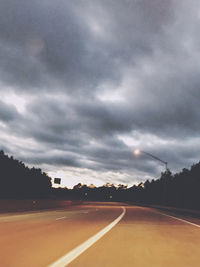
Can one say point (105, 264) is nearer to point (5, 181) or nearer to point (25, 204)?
point (25, 204)

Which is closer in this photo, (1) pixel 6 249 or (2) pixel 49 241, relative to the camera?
(1) pixel 6 249

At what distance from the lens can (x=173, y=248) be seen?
9.19 m

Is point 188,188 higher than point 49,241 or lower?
higher

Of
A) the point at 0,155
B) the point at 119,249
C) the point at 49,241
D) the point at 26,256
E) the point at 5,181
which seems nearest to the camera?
the point at 26,256

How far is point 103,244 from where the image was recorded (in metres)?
9.80

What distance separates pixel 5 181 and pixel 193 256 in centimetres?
7178

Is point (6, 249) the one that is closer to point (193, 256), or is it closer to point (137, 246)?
point (137, 246)

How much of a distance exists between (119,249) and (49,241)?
8.40 ft

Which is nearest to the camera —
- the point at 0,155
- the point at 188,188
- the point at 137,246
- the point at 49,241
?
the point at 137,246

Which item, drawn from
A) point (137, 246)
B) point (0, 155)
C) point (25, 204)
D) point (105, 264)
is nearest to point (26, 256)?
point (105, 264)

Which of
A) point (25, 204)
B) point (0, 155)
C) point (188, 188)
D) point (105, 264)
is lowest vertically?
point (105, 264)

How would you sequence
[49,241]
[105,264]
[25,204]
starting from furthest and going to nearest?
1. [25,204]
2. [49,241]
3. [105,264]

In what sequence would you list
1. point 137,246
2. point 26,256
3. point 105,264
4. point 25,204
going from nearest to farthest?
point 105,264
point 26,256
point 137,246
point 25,204

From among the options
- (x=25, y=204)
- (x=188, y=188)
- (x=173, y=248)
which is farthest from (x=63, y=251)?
(x=188, y=188)
